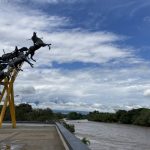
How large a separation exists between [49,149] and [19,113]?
257 feet

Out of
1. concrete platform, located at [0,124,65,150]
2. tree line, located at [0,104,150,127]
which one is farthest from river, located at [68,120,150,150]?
concrete platform, located at [0,124,65,150]

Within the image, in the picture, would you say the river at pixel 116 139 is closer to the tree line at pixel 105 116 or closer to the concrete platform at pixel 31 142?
the tree line at pixel 105 116

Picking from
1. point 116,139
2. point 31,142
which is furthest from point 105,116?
point 31,142

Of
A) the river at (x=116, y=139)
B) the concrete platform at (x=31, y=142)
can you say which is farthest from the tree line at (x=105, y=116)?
the concrete platform at (x=31, y=142)

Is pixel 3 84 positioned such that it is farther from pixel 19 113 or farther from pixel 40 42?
pixel 19 113

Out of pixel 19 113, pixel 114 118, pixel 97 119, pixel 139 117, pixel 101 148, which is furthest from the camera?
pixel 97 119

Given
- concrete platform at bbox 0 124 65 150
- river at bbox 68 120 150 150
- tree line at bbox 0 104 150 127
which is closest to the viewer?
concrete platform at bbox 0 124 65 150

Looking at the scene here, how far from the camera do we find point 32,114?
9625cm

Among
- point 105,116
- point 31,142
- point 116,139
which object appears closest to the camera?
Result: point 31,142

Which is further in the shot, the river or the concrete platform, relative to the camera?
the river

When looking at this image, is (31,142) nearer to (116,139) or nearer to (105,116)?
(116,139)

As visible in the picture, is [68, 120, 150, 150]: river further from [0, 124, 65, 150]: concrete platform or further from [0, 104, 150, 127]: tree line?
[0, 124, 65, 150]: concrete platform

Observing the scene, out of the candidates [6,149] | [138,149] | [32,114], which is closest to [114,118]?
[32,114]

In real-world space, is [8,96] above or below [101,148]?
above
